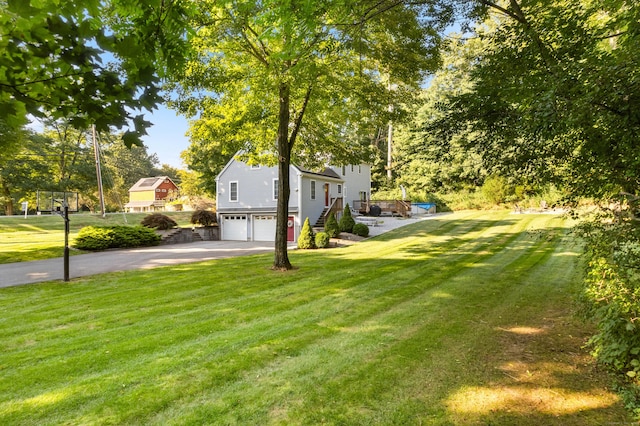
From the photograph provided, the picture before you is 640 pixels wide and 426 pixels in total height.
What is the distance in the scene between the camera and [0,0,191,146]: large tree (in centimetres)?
195

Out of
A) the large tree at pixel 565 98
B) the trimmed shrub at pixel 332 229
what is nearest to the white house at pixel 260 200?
the trimmed shrub at pixel 332 229

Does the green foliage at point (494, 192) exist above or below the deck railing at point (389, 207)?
above

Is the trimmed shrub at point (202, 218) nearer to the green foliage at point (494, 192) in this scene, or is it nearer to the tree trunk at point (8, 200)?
the tree trunk at point (8, 200)

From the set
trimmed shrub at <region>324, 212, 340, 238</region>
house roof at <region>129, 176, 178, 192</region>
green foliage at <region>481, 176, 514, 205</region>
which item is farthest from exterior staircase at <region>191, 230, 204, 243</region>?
house roof at <region>129, 176, 178, 192</region>

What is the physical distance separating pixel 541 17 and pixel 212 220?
2387cm

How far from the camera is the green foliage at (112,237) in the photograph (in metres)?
18.4

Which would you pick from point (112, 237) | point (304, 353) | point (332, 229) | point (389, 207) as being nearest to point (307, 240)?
point (332, 229)

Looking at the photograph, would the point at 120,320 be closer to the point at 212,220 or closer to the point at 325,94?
the point at 325,94

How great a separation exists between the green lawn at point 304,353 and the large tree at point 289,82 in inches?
194

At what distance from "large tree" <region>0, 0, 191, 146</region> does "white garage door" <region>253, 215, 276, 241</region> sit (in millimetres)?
22056

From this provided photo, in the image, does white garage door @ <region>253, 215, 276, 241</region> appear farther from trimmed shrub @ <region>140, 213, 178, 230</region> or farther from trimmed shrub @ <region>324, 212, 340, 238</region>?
trimmed shrub @ <region>140, 213, 178, 230</region>

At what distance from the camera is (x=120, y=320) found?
22.1 feet

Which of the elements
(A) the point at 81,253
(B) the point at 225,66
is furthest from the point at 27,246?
(B) the point at 225,66

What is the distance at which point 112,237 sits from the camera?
19.1 metres
